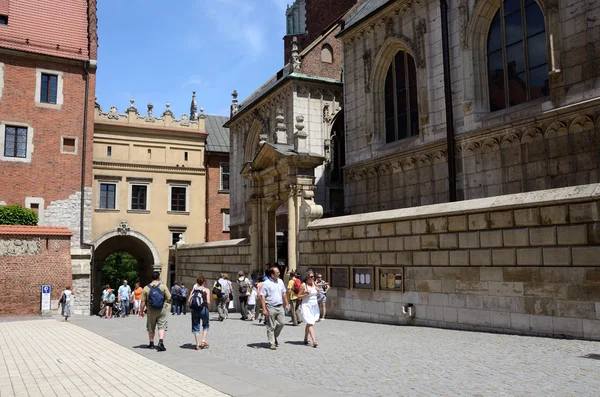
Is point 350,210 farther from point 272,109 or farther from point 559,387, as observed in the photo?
point 559,387

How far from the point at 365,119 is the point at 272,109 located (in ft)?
29.9

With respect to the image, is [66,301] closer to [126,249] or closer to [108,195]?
[108,195]

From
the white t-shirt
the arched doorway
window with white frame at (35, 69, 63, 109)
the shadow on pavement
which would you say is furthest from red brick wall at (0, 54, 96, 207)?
the shadow on pavement

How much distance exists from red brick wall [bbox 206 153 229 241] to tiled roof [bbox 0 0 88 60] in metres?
13.6

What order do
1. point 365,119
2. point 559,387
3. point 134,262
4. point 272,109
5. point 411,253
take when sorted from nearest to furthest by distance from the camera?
point 559,387, point 411,253, point 365,119, point 272,109, point 134,262

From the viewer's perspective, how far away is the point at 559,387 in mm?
6812

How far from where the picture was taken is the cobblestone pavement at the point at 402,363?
282 inches

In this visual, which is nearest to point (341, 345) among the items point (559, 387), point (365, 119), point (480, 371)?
point (480, 371)

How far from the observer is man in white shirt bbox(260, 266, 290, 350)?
A: 11727 millimetres

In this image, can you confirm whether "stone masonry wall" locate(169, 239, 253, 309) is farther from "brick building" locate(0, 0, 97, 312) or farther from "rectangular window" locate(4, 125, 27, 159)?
"rectangular window" locate(4, 125, 27, 159)

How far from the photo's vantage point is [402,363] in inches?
356

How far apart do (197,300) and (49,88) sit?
2599 cm

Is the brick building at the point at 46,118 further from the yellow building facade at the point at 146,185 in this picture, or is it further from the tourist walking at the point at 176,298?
the tourist walking at the point at 176,298

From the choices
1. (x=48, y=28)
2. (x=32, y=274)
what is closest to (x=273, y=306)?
(x=32, y=274)
